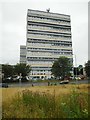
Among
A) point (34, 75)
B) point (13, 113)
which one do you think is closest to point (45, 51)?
point (34, 75)

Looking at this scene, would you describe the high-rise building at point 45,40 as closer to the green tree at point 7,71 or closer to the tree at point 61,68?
the tree at point 61,68

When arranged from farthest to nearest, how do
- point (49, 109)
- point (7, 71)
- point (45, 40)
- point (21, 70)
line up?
point (45, 40)
point (21, 70)
point (7, 71)
point (49, 109)

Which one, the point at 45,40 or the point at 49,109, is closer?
the point at 49,109

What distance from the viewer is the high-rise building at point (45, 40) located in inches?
4906

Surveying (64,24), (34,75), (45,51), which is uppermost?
(64,24)

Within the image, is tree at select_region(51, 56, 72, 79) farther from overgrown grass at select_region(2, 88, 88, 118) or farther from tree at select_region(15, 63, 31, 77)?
overgrown grass at select_region(2, 88, 88, 118)

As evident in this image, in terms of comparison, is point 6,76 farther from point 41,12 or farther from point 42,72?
point 41,12

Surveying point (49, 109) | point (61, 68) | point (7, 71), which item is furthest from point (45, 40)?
point (49, 109)

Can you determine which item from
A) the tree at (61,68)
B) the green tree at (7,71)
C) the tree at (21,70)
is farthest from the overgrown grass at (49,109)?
the tree at (61,68)

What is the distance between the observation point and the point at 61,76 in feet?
288

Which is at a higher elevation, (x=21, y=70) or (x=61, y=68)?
(x=61, y=68)

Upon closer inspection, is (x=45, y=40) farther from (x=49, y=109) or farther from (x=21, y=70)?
(x=49, y=109)

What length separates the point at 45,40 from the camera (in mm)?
131375

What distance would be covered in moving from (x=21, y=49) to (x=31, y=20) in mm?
45871
